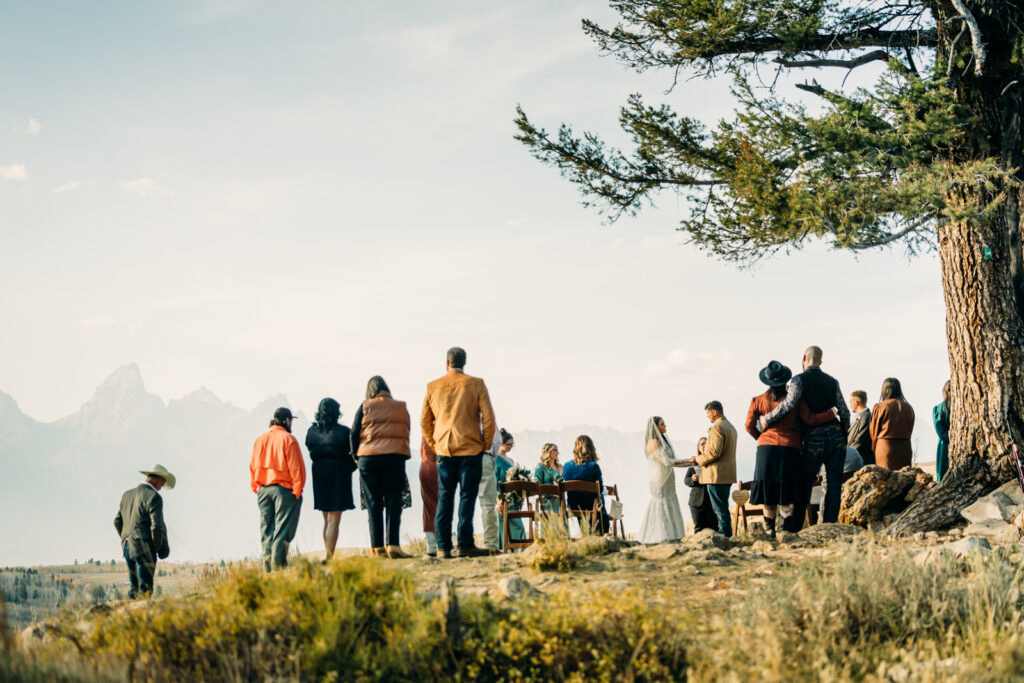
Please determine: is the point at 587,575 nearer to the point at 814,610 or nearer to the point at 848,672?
the point at 814,610

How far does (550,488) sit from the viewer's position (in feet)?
32.1

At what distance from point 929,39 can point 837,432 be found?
5.35 m

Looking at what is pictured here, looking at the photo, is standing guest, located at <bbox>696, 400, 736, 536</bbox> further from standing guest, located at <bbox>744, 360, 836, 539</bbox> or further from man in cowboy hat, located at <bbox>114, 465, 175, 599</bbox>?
man in cowboy hat, located at <bbox>114, 465, 175, 599</bbox>

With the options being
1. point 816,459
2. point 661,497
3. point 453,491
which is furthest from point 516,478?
point 816,459

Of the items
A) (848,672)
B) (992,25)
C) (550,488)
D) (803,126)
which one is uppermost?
(992,25)

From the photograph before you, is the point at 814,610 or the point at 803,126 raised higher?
the point at 803,126

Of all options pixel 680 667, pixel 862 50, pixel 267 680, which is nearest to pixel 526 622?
pixel 680 667

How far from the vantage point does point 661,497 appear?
39.9 ft

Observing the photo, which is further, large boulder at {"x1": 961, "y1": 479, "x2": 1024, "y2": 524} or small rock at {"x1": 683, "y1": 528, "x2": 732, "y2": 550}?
large boulder at {"x1": 961, "y1": 479, "x2": 1024, "y2": 524}

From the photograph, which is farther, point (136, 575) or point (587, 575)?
point (136, 575)

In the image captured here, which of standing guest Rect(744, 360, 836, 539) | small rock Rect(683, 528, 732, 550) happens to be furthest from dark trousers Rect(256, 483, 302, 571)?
standing guest Rect(744, 360, 836, 539)

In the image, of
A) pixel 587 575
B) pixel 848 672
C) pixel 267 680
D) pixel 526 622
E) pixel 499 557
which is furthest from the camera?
pixel 499 557

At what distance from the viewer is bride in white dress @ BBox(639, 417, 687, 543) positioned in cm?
1172

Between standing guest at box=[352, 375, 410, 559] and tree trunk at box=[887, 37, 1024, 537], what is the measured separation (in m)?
5.37
